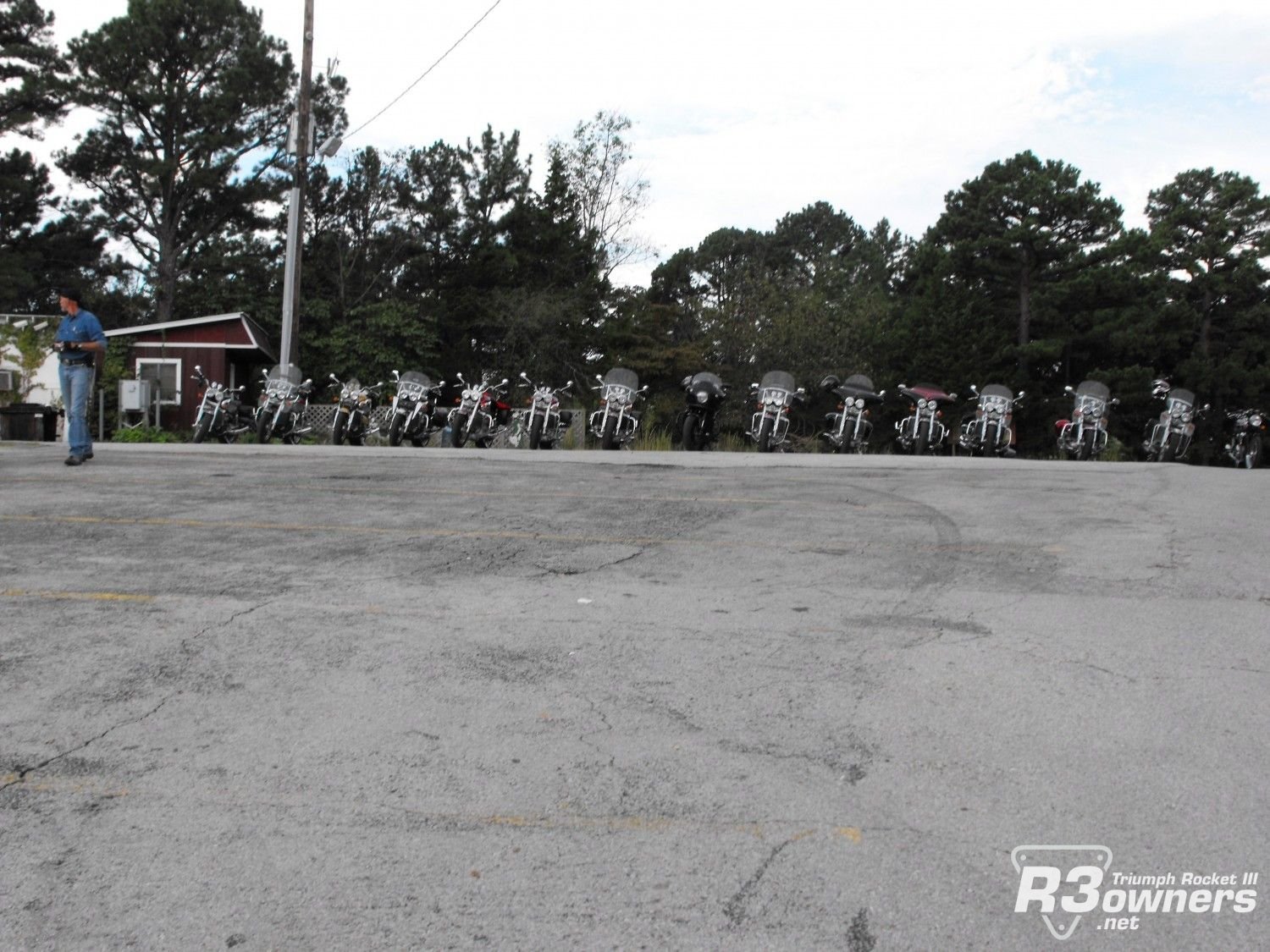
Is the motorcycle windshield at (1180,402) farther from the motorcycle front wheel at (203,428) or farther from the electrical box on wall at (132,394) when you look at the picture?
the electrical box on wall at (132,394)

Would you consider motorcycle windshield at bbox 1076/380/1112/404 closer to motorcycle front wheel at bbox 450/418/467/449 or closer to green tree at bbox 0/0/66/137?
motorcycle front wheel at bbox 450/418/467/449

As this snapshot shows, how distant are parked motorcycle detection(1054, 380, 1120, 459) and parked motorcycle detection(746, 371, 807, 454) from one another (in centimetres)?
492

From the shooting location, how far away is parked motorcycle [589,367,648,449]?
19.2 meters

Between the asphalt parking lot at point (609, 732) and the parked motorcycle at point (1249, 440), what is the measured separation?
1733 cm

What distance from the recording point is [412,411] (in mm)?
19938

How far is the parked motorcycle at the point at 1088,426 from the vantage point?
21.0 meters

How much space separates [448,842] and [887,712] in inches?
69.1

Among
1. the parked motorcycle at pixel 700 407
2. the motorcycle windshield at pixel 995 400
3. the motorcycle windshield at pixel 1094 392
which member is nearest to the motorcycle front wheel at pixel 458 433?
the parked motorcycle at pixel 700 407

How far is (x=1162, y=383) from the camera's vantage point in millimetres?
22016

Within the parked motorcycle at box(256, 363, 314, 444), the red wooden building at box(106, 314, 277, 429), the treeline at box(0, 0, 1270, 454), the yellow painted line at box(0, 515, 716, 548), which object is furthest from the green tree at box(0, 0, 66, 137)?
the yellow painted line at box(0, 515, 716, 548)

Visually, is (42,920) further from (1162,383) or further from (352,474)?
(1162,383)

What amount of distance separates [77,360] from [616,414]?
8.94 m

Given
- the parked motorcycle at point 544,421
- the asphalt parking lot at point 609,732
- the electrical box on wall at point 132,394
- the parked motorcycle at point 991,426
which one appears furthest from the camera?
the electrical box on wall at point 132,394

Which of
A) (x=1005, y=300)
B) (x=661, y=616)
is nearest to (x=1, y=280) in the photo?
(x=1005, y=300)
